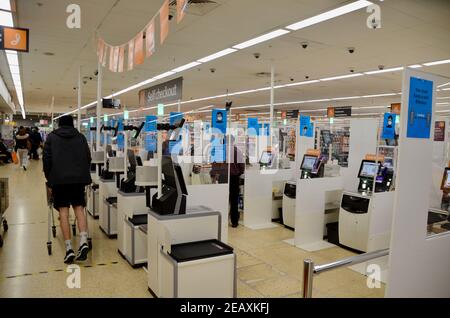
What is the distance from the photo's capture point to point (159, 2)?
447cm

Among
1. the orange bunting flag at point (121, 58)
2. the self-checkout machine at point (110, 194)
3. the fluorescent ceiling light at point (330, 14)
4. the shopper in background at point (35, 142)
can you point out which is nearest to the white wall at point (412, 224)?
the fluorescent ceiling light at point (330, 14)

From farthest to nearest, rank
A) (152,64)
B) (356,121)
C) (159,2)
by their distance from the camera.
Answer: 1. (152,64)
2. (356,121)
3. (159,2)

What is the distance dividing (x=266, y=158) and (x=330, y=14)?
2.95 metres

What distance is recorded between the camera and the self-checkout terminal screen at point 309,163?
233 inches

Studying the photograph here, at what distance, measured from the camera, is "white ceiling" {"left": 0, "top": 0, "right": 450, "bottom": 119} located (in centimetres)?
461

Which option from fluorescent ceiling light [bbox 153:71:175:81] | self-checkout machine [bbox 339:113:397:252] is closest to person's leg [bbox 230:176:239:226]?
self-checkout machine [bbox 339:113:397:252]

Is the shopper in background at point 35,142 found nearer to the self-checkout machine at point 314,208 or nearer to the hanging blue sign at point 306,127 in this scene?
the hanging blue sign at point 306,127

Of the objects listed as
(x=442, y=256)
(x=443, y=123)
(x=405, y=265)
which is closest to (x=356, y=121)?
(x=443, y=123)

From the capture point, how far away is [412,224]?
2.10 meters

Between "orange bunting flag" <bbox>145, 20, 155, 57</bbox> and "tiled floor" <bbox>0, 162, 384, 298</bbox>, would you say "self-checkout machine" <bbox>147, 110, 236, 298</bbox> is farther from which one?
"orange bunting flag" <bbox>145, 20, 155, 57</bbox>

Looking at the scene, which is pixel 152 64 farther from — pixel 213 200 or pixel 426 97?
pixel 426 97

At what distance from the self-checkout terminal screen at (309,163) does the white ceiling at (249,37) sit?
2.13m

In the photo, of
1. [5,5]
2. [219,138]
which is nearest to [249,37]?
[219,138]

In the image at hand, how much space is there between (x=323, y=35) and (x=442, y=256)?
437cm
